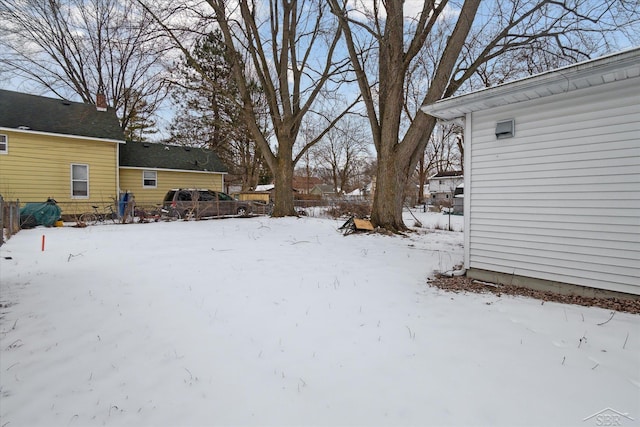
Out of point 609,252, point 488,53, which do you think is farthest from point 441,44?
point 609,252

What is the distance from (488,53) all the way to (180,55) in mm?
15783

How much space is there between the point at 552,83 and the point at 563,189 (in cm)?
133

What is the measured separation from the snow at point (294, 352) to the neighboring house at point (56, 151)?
9927 millimetres

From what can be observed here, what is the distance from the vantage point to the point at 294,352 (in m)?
2.70

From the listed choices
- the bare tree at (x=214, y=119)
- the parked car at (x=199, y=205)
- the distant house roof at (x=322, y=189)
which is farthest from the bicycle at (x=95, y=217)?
the distant house roof at (x=322, y=189)

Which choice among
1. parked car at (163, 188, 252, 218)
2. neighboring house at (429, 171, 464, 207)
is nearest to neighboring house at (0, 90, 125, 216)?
parked car at (163, 188, 252, 218)

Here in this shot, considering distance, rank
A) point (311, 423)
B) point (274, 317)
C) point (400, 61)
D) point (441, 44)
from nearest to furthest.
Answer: point (311, 423) → point (274, 317) → point (400, 61) → point (441, 44)

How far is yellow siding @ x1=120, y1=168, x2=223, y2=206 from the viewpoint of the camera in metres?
15.9

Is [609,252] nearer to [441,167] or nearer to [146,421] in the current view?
[146,421]

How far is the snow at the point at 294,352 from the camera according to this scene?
2.00 metres

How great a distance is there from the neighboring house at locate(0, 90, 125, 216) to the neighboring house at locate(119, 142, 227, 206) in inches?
63.8

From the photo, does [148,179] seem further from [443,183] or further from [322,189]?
[322,189]

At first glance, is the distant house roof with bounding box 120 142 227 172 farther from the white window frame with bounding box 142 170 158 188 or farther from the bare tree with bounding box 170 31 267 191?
the bare tree with bounding box 170 31 267 191

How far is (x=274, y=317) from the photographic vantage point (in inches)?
134
